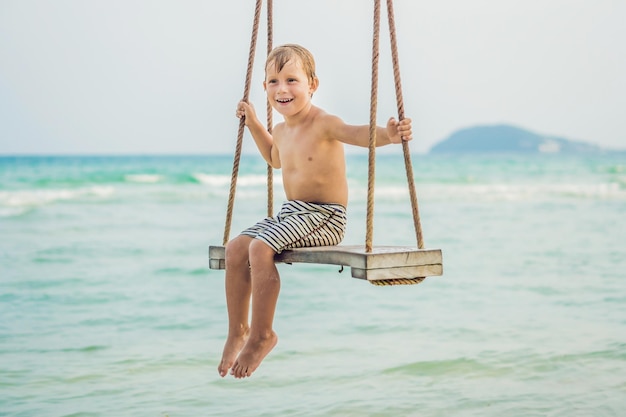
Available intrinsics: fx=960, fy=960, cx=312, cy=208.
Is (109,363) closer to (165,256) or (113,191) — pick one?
(165,256)

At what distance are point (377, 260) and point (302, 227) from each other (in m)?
0.42

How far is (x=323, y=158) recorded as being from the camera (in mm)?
3516

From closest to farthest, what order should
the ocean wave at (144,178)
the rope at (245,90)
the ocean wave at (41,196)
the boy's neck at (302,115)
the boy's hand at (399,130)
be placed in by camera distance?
the boy's hand at (399,130) → the boy's neck at (302,115) → the rope at (245,90) → the ocean wave at (41,196) → the ocean wave at (144,178)

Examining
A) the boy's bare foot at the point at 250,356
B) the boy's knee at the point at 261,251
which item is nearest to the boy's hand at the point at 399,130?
the boy's knee at the point at 261,251

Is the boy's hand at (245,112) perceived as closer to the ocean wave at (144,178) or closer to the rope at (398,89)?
the rope at (398,89)

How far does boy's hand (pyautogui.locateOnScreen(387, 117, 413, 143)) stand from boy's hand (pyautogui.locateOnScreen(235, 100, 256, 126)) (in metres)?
0.74

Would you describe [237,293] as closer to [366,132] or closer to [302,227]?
[302,227]

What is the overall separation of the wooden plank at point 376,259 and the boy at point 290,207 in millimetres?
88

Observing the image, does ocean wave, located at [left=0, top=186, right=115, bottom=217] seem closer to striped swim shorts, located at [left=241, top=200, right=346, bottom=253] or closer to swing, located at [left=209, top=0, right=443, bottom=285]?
striped swim shorts, located at [left=241, top=200, right=346, bottom=253]

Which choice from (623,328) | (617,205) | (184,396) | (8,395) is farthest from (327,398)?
(617,205)

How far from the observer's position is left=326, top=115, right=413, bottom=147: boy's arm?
3266mm

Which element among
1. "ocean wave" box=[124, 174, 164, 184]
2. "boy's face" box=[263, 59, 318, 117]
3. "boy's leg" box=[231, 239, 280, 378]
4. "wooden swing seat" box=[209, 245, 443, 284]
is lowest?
"ocean wave" box=[124, 174, 164, 184]

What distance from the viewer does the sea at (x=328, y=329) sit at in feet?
17.5

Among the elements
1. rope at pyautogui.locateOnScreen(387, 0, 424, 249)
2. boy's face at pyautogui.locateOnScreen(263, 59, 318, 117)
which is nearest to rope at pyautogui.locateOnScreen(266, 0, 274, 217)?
boy's face at pyautogui.locateOnScreen(263, 59, 318, 117)
